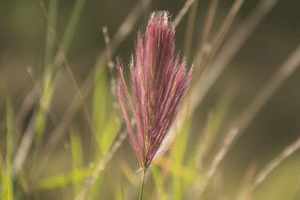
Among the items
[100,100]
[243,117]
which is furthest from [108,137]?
[243,117]

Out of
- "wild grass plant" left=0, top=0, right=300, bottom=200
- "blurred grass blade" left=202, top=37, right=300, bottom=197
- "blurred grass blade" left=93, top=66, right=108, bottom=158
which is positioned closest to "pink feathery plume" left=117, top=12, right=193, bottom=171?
"wild grass plant" left=0, top=0, right=300, bottom=200

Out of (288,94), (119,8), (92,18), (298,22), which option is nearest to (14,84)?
(92,18)

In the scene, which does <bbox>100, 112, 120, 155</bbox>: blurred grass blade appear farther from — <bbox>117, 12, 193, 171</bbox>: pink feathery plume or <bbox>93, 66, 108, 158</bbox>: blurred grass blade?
<bbox>117, 12, 193, 171</bbox>: pink feathery plume

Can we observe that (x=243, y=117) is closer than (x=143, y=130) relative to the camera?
No

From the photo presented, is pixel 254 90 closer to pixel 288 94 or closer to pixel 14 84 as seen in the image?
pixel 288 94

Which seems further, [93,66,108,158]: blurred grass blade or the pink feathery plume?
[93,66,108,158]: blurred grass blade

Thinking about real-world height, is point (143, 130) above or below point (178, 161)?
above

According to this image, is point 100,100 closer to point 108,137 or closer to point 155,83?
point 108,137

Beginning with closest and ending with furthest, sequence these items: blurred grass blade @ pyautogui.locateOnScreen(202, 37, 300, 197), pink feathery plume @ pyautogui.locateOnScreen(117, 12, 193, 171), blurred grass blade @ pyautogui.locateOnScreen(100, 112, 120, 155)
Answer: pink feathery plume @ pyautogui.locateOnScreen(117, 12, 193, 171), blurred grass blade @ pyautogui.locateOnScreen(202, 37, 300, 197), blurred grass blade @ pyautogui.locateOnScreen(100, 112, 120, 155)

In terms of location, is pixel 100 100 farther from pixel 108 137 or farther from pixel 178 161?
pixel 178 161
